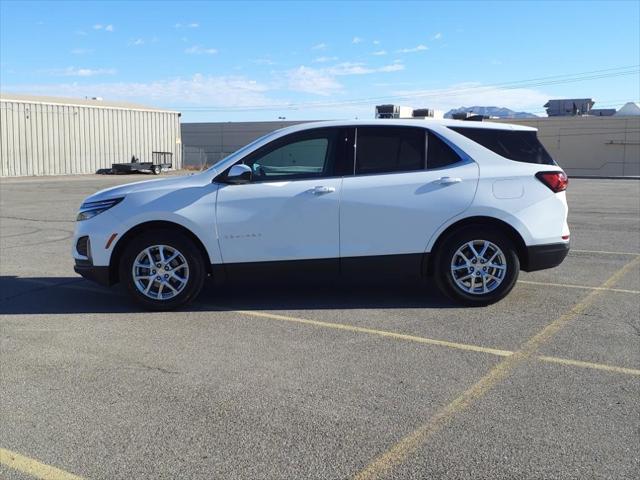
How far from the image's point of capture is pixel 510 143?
672cm

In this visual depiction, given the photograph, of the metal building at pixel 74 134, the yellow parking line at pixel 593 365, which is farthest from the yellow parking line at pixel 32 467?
the metal building at pixel 74 134

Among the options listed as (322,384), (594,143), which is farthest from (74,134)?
(322,384)

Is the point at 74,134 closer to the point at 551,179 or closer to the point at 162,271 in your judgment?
the point at 162,271

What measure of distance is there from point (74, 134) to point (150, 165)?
569 centimetres

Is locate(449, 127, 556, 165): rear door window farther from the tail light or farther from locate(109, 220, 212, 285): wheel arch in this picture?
locate(109, 220, 212, 285): wheel arch

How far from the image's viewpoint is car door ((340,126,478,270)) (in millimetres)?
6434

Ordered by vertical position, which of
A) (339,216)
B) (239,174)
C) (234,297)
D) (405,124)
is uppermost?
(405,124)

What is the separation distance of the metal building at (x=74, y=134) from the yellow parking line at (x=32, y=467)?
42.6 metres

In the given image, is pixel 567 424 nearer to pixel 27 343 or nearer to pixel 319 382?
pixel 319 382

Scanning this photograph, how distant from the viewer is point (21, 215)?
1612 centimetres

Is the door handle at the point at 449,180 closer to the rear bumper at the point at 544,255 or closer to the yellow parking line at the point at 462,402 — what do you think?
the rear bumper at the point at 544,255

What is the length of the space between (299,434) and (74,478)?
1223 mm

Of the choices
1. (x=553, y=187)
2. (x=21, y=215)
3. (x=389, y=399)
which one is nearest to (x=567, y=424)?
(x=389, y=399)

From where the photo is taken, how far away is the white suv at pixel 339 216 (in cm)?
641
